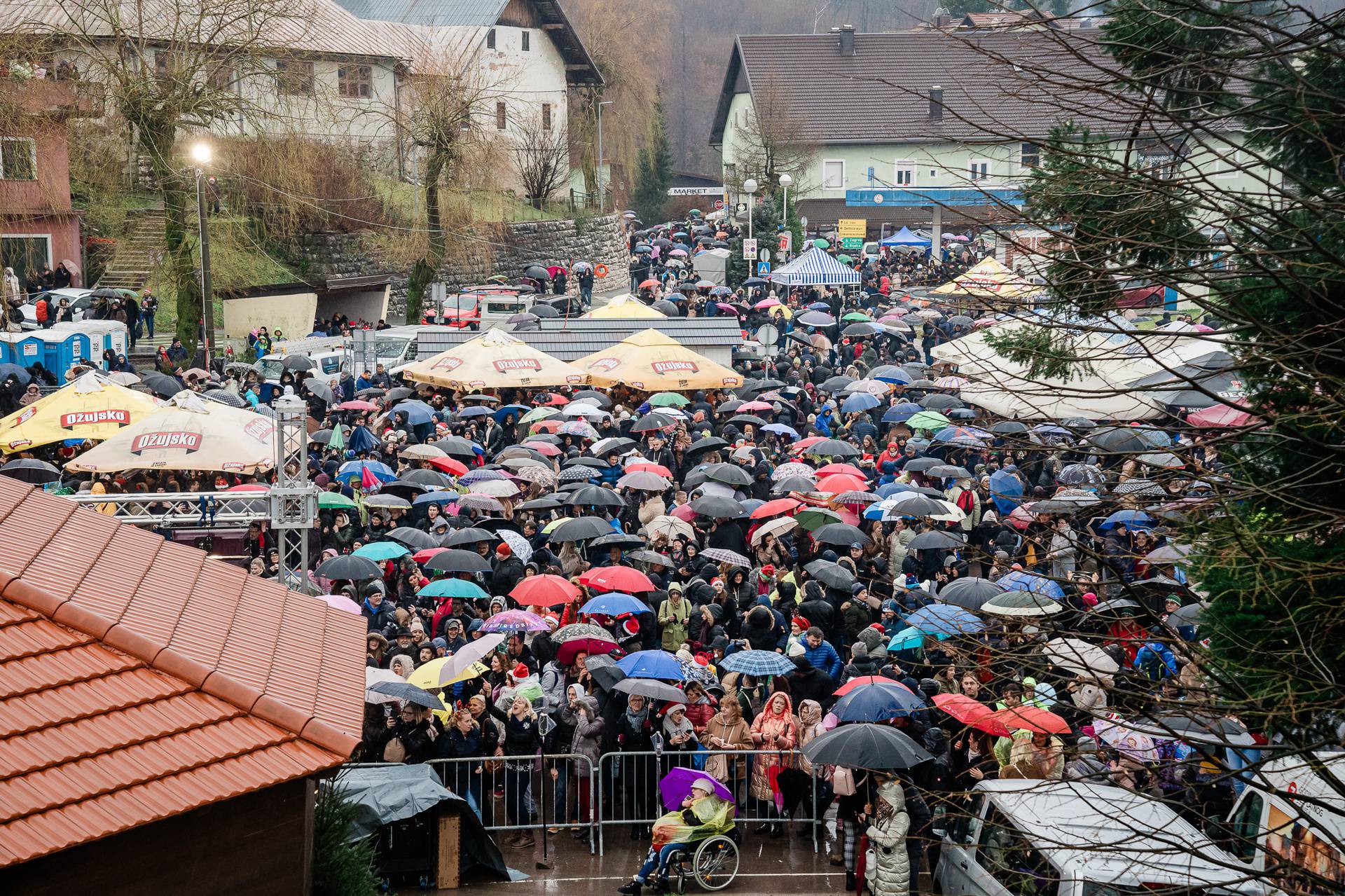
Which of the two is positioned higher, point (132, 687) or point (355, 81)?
point (355, 81)

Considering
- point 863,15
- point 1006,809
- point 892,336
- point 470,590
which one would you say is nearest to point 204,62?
point 892,336

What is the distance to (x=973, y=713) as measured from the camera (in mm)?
10727

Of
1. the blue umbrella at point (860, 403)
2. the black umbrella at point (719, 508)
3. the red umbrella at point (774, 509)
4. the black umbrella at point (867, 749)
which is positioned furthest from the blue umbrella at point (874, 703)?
the blue umbrella at point (860, 403)

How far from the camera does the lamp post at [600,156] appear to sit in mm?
59469

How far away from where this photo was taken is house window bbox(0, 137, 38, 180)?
109ft

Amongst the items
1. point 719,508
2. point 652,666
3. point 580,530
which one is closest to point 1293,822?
point 652,666

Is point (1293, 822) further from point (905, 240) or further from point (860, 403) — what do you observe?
point (905, 240)

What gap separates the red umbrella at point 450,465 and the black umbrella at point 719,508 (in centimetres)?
390

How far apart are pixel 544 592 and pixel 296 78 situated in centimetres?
2765

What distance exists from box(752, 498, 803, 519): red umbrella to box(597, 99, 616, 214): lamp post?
42966 mm

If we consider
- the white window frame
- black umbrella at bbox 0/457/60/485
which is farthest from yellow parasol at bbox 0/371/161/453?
the white window frame

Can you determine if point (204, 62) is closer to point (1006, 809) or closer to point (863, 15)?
point (1006, 809)

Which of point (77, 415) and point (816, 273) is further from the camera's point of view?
point (816, 273)

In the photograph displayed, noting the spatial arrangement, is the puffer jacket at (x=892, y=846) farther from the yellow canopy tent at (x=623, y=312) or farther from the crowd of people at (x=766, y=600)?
the yellow canopy tent at (x=623, y=312)
